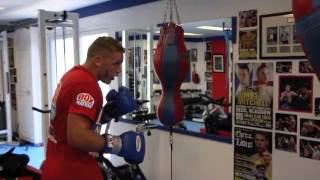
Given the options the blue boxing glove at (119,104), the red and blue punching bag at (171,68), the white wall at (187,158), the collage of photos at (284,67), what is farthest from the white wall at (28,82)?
the collage of photos at (284,67)

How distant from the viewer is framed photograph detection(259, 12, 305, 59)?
2549 millimetres

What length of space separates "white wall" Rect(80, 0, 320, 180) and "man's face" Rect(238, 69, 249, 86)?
14cm

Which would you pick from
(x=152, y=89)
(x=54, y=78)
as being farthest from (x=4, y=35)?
(x=152, y=89)

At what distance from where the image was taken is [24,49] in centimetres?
630

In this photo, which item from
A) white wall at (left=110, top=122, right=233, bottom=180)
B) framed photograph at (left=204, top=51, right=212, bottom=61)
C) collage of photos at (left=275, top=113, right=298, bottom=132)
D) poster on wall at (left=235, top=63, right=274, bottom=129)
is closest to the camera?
collage of photos at (left=275, top=113, right=298, bottom=132)

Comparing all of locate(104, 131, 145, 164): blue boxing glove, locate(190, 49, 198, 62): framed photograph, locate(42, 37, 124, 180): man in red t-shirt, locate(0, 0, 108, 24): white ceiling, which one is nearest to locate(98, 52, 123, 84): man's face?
locate(42, 37, 124, 180): man in red t-shirt

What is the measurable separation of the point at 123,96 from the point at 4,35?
185 inches

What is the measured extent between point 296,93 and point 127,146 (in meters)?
1.49

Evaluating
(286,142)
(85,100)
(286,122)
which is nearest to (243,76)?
(286,122)

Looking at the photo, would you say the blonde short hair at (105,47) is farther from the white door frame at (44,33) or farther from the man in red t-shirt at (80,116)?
the white door frame at (44,33)

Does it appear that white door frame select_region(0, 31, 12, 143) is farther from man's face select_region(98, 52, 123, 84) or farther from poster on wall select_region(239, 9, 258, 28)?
man's face select_region(98, 52, 123, 84)

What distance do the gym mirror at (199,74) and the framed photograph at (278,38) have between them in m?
0.31

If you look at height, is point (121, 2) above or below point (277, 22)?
above

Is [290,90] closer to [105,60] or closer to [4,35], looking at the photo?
[105,60]
